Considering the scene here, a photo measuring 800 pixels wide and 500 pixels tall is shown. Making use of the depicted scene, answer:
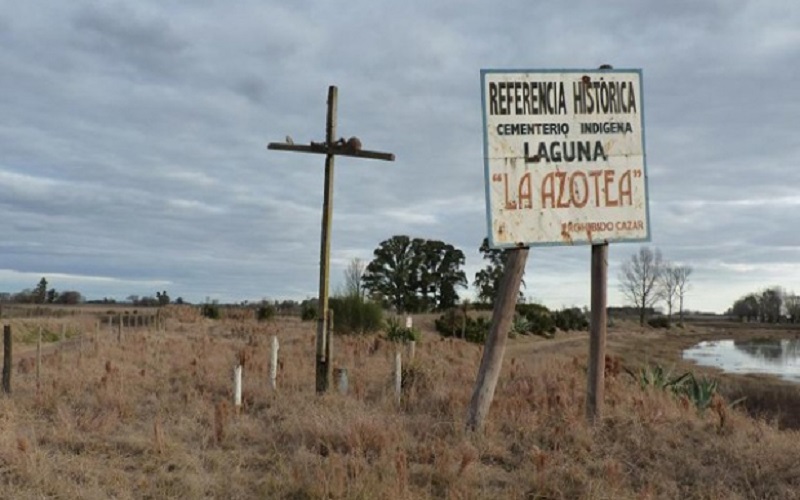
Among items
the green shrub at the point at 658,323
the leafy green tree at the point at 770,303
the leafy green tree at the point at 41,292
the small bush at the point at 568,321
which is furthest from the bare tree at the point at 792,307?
the leafy green tree at the point at 41,292

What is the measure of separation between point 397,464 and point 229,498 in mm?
1381

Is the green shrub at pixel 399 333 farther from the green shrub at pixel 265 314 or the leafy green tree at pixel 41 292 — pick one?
the leafy green tree at pixel 41 292

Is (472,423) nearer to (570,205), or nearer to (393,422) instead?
(393,422)

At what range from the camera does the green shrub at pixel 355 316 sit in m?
22.3

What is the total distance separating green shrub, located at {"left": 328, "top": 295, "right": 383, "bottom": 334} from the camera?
73.2ft

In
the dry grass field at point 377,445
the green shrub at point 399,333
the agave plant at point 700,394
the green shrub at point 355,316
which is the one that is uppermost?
the green shrub at point 355,316

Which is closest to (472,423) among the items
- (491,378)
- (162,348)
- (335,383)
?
(491,378)

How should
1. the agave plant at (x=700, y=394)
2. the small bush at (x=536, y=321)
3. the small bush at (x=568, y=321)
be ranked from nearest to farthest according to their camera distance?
the agave plant at (x=700, y=394) < the small bush at (x=536, y=321) < the small bush at (x=568, y=321)

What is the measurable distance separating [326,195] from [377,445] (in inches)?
194

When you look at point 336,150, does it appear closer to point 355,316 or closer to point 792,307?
point 355,316

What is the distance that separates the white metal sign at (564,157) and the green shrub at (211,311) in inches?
1277

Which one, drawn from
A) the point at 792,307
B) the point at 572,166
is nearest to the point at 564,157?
the point at 572,166

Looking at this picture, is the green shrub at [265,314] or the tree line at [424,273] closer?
→ the green shrub at [265,314]

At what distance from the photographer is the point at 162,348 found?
18.3m
